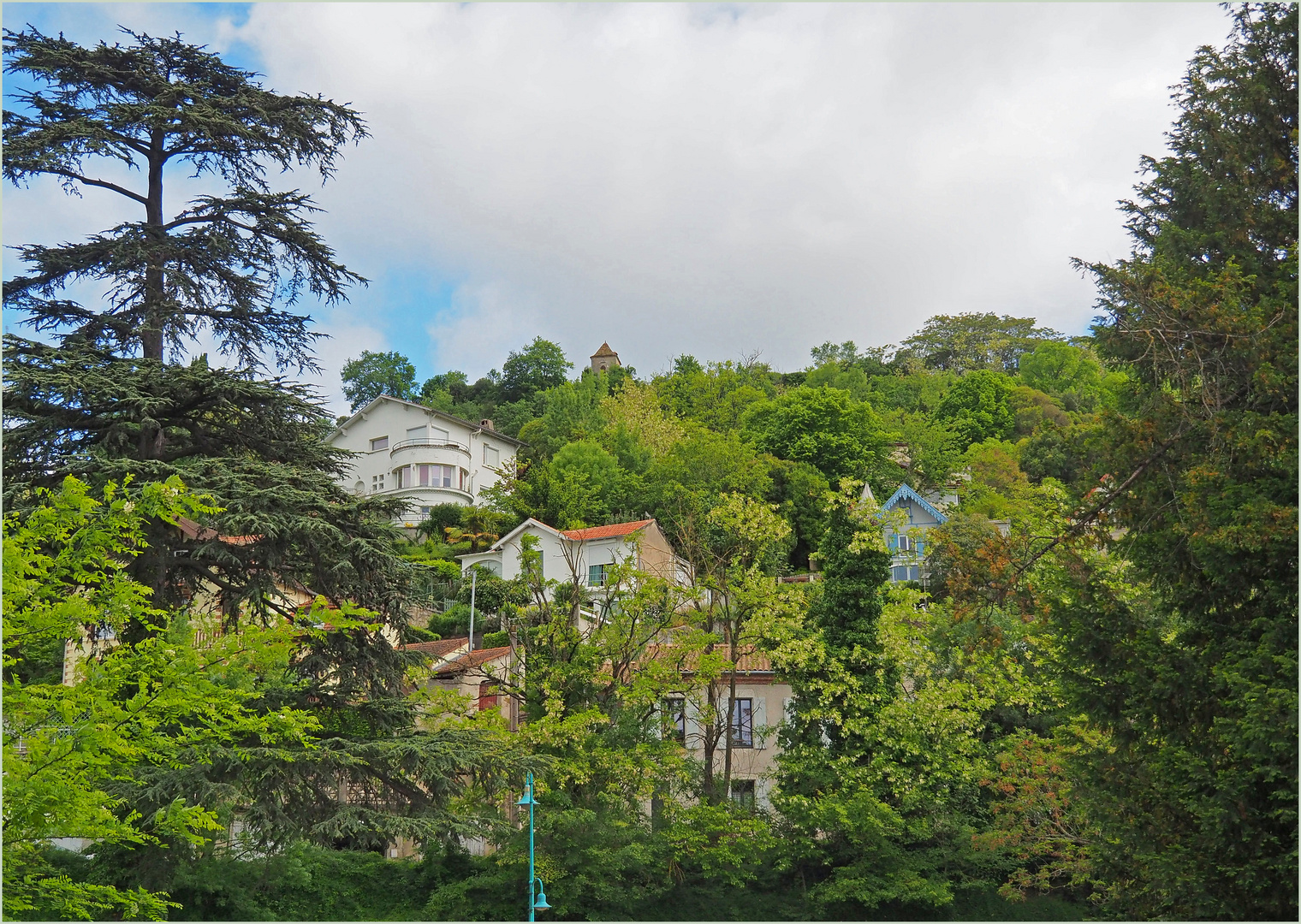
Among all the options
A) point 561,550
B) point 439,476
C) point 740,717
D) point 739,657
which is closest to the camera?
point 739,657

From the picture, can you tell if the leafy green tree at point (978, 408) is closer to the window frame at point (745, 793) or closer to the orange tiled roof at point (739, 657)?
the orange tiled roof at point (739, 657)

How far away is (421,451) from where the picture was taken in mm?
56531

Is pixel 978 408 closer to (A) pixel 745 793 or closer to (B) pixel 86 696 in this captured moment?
(A) pixel 745 793

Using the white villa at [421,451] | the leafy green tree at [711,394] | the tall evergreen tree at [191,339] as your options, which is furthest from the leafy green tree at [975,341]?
the tall evergreen tree at [191,339]

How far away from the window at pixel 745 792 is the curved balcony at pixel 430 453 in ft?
110

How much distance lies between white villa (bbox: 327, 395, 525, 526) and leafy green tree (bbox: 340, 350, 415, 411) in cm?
1521

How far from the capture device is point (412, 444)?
186ft

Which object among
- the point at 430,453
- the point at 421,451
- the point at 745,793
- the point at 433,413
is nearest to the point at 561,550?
the point at 745,793

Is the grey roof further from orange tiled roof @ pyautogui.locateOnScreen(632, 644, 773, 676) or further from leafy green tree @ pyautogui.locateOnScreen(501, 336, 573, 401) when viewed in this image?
orange tiled roof @ pyautogui.locateOnScreen(632, 644, 773, 676)

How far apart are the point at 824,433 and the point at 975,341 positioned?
153 ft

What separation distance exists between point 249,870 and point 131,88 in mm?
14578

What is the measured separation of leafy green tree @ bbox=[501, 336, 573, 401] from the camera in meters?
75.6

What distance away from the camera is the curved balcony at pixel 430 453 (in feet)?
185

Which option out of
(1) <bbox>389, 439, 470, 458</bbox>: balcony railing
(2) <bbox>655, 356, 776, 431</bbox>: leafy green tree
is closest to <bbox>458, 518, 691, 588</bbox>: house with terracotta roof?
(1) <bbox>389, 439, 470, 458</bbox>: balcony railing
